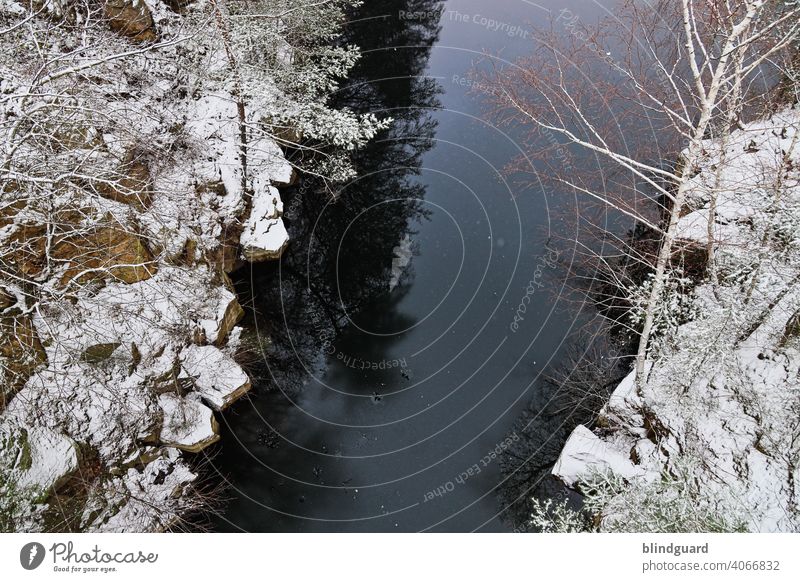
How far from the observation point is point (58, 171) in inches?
352

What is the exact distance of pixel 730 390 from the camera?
34.7 feet

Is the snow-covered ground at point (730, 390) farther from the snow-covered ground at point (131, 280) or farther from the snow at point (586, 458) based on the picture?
the snow-covered ground at point (131, 280)

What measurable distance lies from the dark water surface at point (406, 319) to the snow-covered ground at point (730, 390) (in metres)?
2.55

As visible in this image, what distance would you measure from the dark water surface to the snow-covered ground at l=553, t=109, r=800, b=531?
2552mm

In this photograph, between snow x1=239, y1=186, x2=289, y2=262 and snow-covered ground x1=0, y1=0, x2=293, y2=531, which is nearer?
snow-covered ground x1=0, y1=0, x2=293, y2=531

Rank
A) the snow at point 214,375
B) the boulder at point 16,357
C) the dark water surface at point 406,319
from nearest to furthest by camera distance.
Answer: the boulder at point 16,357 < the dark water surface at point 406,319 < the snow at point 214,375

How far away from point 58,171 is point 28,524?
632 cm

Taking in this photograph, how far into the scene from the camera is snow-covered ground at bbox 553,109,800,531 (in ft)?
31.4

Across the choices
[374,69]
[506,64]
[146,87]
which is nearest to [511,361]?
[506,64]
